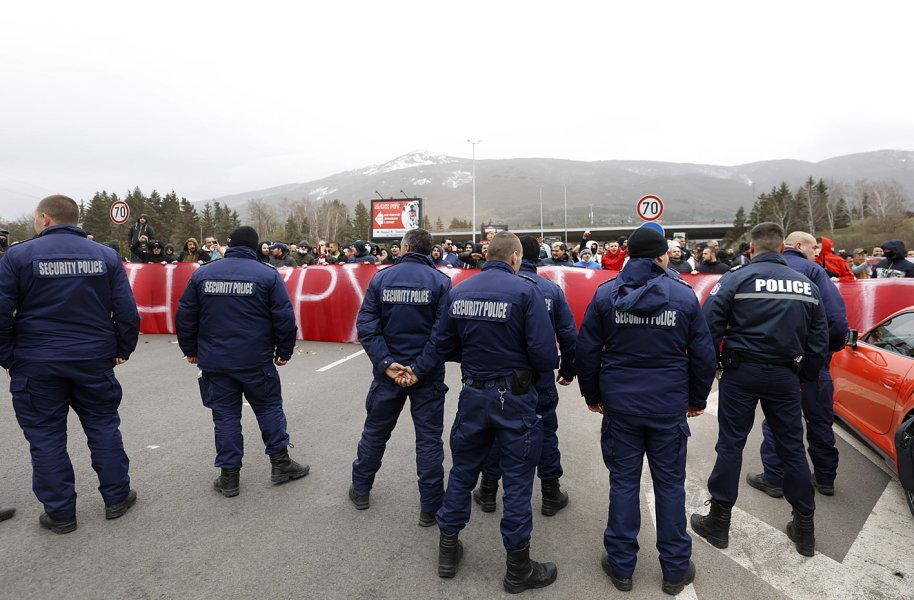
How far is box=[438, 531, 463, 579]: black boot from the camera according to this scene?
2.97 metres

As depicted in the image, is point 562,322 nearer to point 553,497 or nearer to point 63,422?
point 553,497

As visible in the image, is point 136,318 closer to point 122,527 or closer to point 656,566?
point 122,527

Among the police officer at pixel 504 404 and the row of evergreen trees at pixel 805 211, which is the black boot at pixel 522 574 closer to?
the police officer at pixel 504 404

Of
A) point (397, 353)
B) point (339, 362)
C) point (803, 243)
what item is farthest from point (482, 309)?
point (339, 362)

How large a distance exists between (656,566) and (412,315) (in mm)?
2196

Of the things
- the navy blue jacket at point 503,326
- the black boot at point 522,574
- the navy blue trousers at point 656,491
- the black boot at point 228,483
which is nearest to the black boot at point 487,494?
the black boot at point 522,574

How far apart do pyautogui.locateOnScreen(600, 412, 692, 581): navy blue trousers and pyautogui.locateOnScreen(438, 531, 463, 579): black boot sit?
86 centimetres

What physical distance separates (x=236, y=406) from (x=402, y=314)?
1557mm

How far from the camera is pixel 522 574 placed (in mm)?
2850

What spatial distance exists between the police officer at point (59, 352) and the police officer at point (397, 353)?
68.0 inches

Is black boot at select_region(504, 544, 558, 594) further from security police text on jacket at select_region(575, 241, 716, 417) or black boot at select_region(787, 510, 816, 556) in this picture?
black boot at select_region(787, 510, 816, 556)

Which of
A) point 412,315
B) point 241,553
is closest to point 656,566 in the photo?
point 412,315

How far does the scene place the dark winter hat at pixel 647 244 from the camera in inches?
119

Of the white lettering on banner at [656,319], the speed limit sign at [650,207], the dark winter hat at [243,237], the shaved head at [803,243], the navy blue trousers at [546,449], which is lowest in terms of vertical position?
the navy blue trousers at [546,449]
